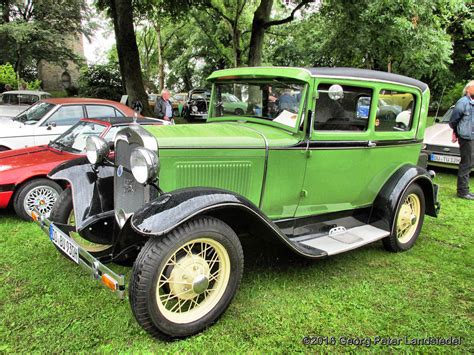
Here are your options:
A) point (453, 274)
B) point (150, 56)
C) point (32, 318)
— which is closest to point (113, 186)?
point (32, 318)

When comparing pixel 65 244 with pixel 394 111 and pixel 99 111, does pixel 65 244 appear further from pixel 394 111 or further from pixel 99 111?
pixel 99 111

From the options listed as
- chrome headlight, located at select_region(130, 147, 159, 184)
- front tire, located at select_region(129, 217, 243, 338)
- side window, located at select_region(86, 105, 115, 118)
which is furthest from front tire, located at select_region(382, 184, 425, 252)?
side window, located at select_region(86, 105, 115, 118)

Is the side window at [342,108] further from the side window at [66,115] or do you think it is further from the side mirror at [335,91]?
the side window at [66,115]

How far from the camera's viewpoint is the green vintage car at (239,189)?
8.54 feet

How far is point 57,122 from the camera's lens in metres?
6.93

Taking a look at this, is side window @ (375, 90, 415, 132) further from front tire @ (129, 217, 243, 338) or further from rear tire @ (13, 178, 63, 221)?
rear tire @ (13, 178, 63, 221)

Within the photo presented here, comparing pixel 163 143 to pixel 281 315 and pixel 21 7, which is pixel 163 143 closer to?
pixel 281 315

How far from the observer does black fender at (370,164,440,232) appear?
4.08 meters

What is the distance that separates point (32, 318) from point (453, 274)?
387 cm

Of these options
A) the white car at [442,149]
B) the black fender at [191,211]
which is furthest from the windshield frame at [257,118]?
the white car at [442,149]

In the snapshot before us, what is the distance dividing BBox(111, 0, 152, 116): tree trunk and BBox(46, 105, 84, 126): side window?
4.34 metres

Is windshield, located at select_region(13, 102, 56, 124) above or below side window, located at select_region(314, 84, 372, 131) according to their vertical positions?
below

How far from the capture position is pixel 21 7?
64.4 feet

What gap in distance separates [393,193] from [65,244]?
3301mm
